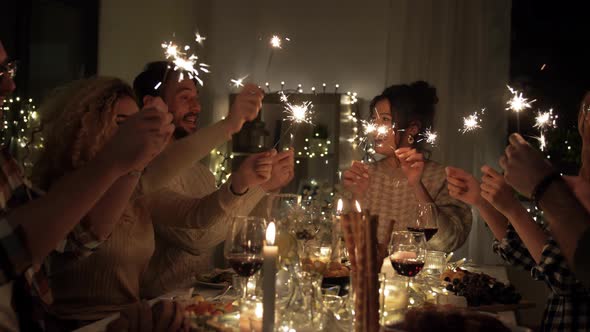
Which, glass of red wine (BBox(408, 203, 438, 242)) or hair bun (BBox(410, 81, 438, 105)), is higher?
hair bun (BBox(410, 81, 438, 105))

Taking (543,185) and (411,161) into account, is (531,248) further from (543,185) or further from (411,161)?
(411,161)

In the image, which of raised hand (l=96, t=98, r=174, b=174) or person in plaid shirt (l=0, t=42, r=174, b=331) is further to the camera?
raised hand (l=96, t=98, r=174, b=174)

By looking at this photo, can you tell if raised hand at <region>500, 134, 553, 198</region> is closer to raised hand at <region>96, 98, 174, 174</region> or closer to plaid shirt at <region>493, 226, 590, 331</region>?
plaid shirt at <region>493, 226, 590, 331</region>

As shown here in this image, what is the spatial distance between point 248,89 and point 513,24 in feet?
8.57

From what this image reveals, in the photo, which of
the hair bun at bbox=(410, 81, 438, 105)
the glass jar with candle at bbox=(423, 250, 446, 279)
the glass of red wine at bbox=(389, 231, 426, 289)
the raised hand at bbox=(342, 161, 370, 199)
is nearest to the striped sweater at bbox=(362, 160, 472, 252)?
the raised hand at bbox=(342, 161, 370, 199)

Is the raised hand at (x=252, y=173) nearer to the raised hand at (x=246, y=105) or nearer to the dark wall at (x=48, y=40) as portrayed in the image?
the raised hand at (x=246, y=105)

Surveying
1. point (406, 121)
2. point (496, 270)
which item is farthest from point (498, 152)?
point (496, 270)

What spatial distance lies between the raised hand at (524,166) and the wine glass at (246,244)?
590 mm

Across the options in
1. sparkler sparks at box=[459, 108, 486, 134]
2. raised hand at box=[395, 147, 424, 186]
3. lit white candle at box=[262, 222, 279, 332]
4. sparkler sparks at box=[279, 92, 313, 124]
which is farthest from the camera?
sparkler sparks at box=[279, 92, 313, 124]

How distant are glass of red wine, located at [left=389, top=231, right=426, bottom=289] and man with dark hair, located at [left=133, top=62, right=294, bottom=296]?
0.72 metres

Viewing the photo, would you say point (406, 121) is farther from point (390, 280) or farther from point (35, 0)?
point (35, 0)

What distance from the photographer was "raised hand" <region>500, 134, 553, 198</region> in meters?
1.20

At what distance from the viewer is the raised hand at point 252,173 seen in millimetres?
2111

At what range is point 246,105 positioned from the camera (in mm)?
2410
